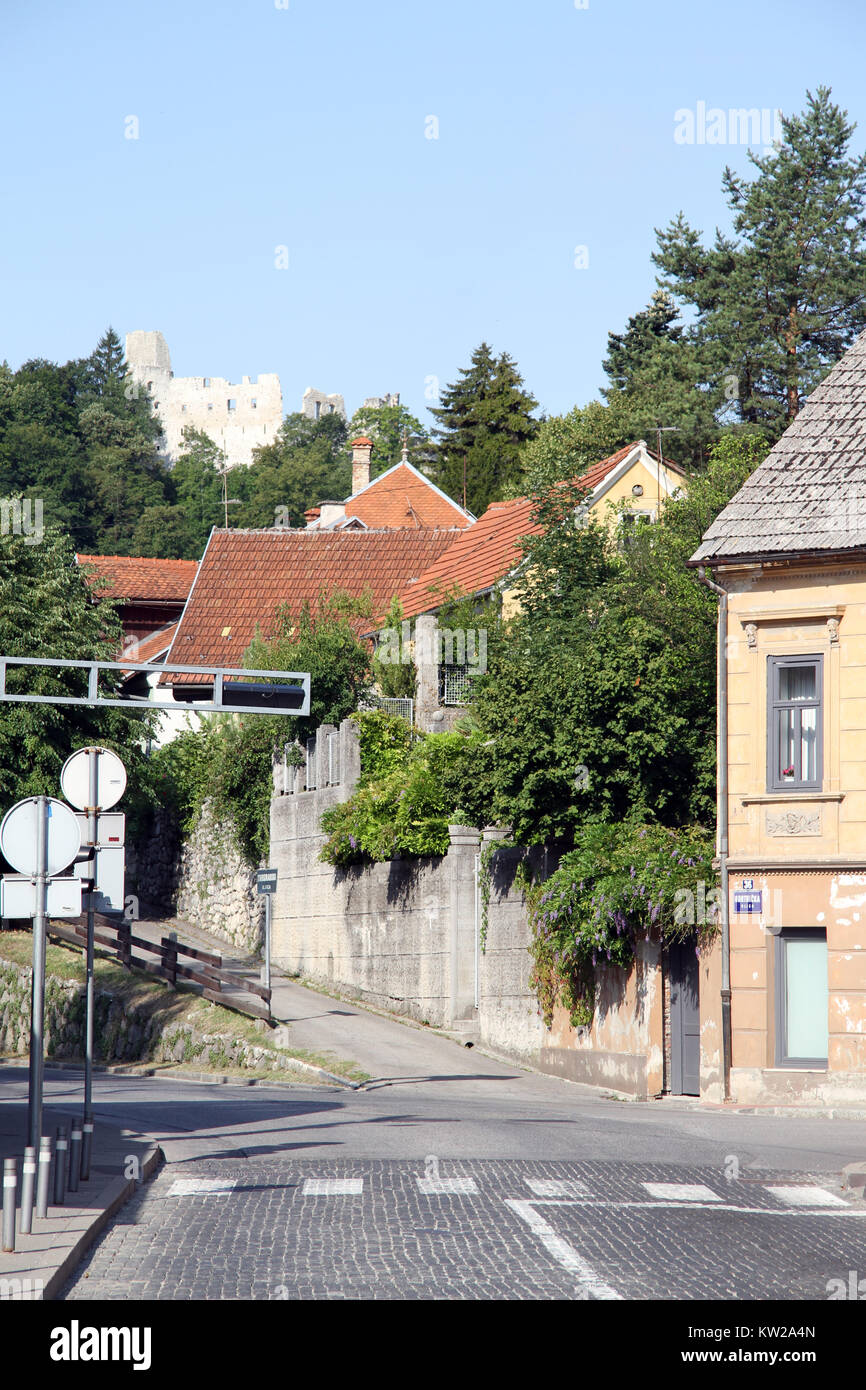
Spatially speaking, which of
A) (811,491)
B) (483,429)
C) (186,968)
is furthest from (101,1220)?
(483,429)

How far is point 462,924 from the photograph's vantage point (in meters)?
30.1

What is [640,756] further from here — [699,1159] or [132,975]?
[132,975]

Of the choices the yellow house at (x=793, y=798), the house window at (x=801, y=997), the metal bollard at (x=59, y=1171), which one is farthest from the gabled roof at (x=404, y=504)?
the metal bollard at (x=59, y=1171)

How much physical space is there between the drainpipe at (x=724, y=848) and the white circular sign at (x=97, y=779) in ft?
38.0

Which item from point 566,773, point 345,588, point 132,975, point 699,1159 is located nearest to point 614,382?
point 345,588

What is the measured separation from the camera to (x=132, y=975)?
34.5 metres

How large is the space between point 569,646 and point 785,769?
5.57 m

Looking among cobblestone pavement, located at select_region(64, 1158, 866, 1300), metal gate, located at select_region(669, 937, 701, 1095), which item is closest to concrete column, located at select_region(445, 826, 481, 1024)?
metal gate, located at select_region(669, 937, 701, 1095)

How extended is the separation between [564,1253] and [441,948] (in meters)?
19.9

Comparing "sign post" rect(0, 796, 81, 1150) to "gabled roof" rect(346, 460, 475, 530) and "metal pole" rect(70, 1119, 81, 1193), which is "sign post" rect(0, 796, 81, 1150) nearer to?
"metal pole" rect(70, 1119, 81, 1193)

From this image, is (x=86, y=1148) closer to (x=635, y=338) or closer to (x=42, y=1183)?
(x=42, y=1183)

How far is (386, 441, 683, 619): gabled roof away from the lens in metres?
39.3

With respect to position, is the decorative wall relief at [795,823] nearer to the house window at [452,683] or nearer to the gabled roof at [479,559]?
the gabled roof at [479,559]

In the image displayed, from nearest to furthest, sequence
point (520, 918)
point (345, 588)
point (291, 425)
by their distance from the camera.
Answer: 1. point (520, 918)
2. point (345, 588)
3. point (291, 425)
